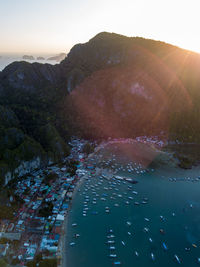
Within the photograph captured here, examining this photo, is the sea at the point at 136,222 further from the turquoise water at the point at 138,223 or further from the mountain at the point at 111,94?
the mountain at the point at 111,94

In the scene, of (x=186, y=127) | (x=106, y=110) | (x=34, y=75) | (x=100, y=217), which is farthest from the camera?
(x=34, y=75)

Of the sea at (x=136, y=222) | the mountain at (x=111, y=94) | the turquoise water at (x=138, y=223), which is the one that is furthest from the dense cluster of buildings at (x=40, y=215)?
the mountain at (x=111, y=94)

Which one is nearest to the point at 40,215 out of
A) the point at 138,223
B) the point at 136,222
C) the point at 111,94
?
the point at 136,222

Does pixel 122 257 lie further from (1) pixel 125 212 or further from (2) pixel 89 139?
(2) pixel 89 139

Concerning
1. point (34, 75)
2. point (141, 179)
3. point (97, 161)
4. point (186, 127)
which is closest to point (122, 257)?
point (141, 179)

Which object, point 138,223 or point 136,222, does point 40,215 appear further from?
point 138,223

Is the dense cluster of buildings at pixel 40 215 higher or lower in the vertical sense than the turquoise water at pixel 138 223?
higher

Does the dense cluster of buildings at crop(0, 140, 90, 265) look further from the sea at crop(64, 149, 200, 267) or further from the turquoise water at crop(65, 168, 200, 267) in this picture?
the turquoise water at crop(65, 168, 200, 267)

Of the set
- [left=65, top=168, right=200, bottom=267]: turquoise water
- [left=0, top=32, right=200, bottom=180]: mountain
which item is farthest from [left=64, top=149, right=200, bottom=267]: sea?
[left=0, top=32, right=200, bottom=180]: mountain
